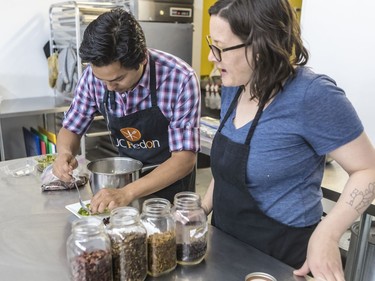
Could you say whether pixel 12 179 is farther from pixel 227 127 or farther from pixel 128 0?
pixel 128 0

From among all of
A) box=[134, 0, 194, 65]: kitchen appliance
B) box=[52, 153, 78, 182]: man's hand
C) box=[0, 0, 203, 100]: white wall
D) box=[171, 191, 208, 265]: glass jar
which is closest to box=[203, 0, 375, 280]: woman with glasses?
box=[171, 191, 208, 265]: glass jar

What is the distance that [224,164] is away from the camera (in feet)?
3.41

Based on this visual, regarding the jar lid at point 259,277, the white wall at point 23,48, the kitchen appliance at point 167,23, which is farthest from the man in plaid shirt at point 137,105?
the white wall at point 23,48

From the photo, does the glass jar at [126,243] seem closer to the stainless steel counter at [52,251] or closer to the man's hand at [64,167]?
the stainless steel counter at [52,251]

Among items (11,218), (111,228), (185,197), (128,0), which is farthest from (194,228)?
(128,0)

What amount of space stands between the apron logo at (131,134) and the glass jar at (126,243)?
2.17ft

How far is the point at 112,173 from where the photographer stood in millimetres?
1147

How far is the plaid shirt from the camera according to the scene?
4.38 feet

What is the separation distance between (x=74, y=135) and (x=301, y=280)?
3.47 feet

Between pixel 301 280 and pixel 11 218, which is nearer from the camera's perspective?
pixel 301 280

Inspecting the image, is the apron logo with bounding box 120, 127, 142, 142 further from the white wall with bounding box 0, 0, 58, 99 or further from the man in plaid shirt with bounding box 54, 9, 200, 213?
the white wall with bounding box 0, 0, 58, 99

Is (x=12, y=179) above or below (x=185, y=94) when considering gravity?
below

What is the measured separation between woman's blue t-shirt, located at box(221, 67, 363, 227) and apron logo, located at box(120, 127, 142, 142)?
1.59ft

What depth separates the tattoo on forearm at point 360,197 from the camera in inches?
34.7
